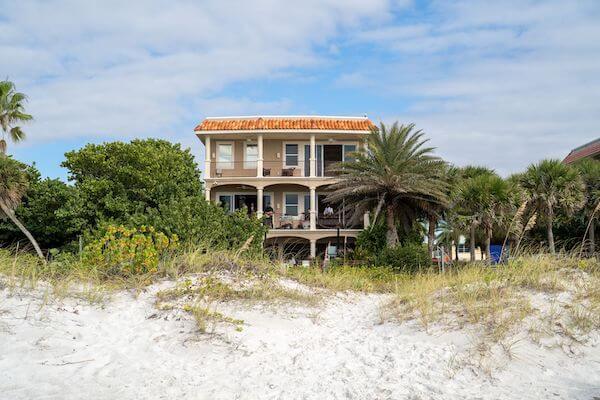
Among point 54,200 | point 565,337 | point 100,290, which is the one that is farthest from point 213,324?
point 54,200

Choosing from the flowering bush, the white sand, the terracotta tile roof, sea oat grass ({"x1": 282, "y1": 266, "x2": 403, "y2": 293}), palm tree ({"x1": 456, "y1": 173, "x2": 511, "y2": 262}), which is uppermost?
the terracotta tile roof

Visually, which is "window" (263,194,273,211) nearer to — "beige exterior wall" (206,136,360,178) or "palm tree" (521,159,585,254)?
"beige exterior wall" (206,136,360,178)

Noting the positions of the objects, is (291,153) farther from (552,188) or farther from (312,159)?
(552,188)

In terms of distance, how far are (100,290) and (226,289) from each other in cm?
194

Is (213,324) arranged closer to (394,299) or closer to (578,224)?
(394,299)

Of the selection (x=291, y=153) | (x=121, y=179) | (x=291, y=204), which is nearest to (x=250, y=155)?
(x=291, y=153)

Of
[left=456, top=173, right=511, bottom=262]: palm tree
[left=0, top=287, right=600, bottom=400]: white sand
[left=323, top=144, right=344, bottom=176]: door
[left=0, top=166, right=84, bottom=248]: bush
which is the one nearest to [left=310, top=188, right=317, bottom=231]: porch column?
[left=323, top=144, right=344, bottom=176]: door

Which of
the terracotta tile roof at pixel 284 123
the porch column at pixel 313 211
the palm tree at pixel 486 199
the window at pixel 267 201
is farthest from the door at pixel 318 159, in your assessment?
the palm tree at pixel 486 199

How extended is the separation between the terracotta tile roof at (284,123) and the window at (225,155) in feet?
5.32

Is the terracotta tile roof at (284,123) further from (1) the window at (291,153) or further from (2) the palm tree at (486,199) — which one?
(2) the palm tree at (486,199)

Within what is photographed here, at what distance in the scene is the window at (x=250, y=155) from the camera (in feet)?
112

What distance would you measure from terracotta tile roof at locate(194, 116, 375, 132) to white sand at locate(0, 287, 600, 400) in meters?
25.1

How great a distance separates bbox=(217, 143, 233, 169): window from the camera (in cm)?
3419

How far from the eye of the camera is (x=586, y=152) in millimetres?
34344
